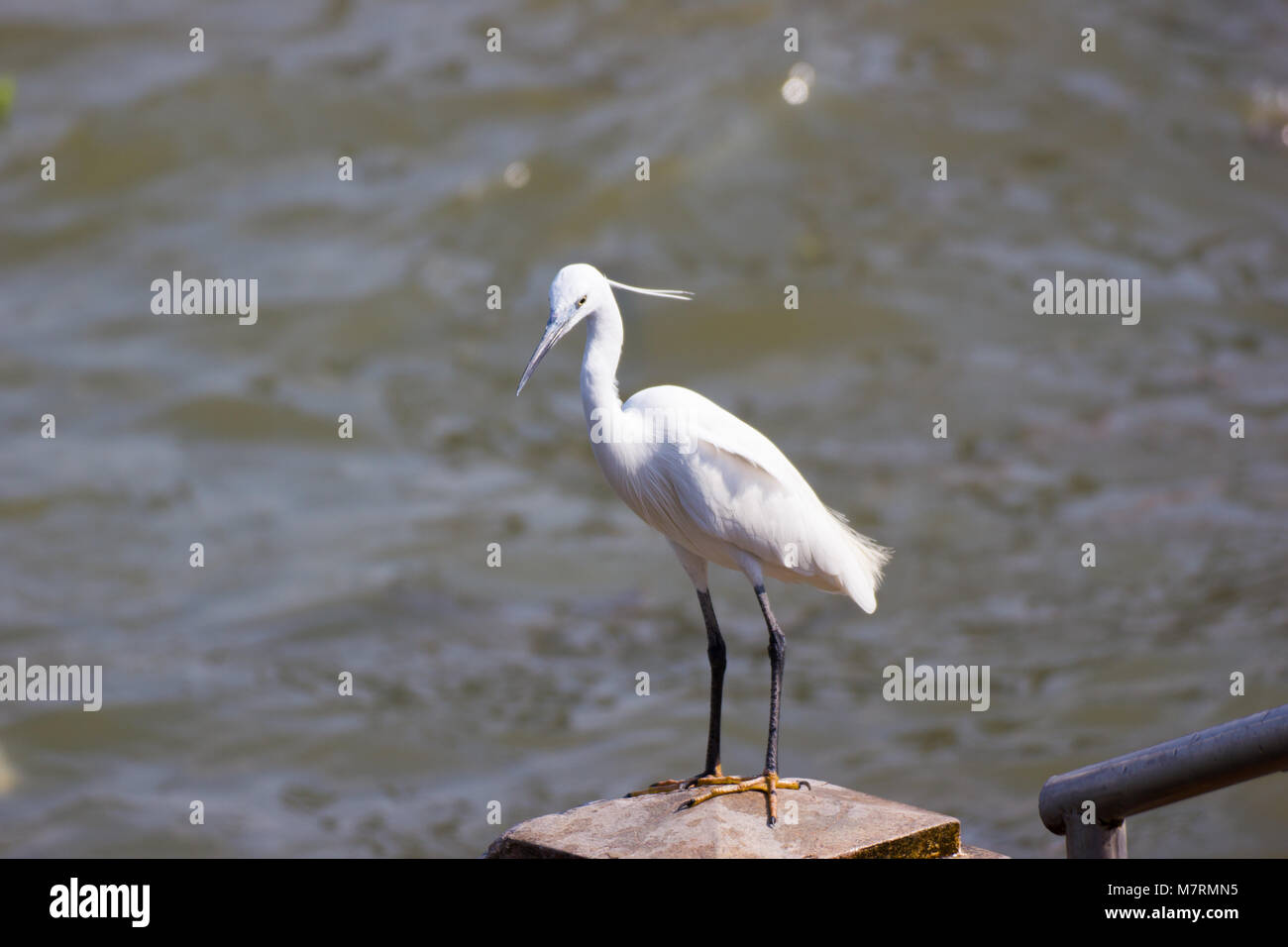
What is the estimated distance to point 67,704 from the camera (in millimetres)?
15828

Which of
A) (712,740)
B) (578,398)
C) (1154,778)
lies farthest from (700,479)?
(578,398)

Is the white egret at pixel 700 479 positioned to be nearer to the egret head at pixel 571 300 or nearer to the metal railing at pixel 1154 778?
the egret head at pixel 571 300

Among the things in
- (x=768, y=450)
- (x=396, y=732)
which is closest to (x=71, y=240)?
(x=396, y=732)

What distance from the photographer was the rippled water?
15.0 meters

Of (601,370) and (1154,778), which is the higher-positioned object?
(601,370)

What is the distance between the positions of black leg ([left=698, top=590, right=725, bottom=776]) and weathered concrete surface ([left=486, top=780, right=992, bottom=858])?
0.61 feet

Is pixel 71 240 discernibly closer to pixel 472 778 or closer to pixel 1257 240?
pixel 472 778

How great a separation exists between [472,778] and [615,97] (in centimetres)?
1456

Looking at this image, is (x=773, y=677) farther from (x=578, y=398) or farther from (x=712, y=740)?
(x=578, y=398)

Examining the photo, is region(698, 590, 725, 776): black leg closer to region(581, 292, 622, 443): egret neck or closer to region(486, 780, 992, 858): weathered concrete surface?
region(486, 780, 992, 858): weathered concrete surface

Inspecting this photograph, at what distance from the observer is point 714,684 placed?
557 cm

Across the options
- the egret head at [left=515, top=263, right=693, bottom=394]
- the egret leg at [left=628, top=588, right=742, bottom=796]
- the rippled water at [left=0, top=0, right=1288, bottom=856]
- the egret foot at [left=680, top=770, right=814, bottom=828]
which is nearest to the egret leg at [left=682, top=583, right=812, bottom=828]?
the egret foot at [left=680, top=770, right=814, bottom=828]

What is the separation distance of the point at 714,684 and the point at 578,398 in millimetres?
14484

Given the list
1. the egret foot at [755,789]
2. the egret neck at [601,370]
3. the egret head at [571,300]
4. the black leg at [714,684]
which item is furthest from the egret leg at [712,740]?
the egret head at [571,300]
